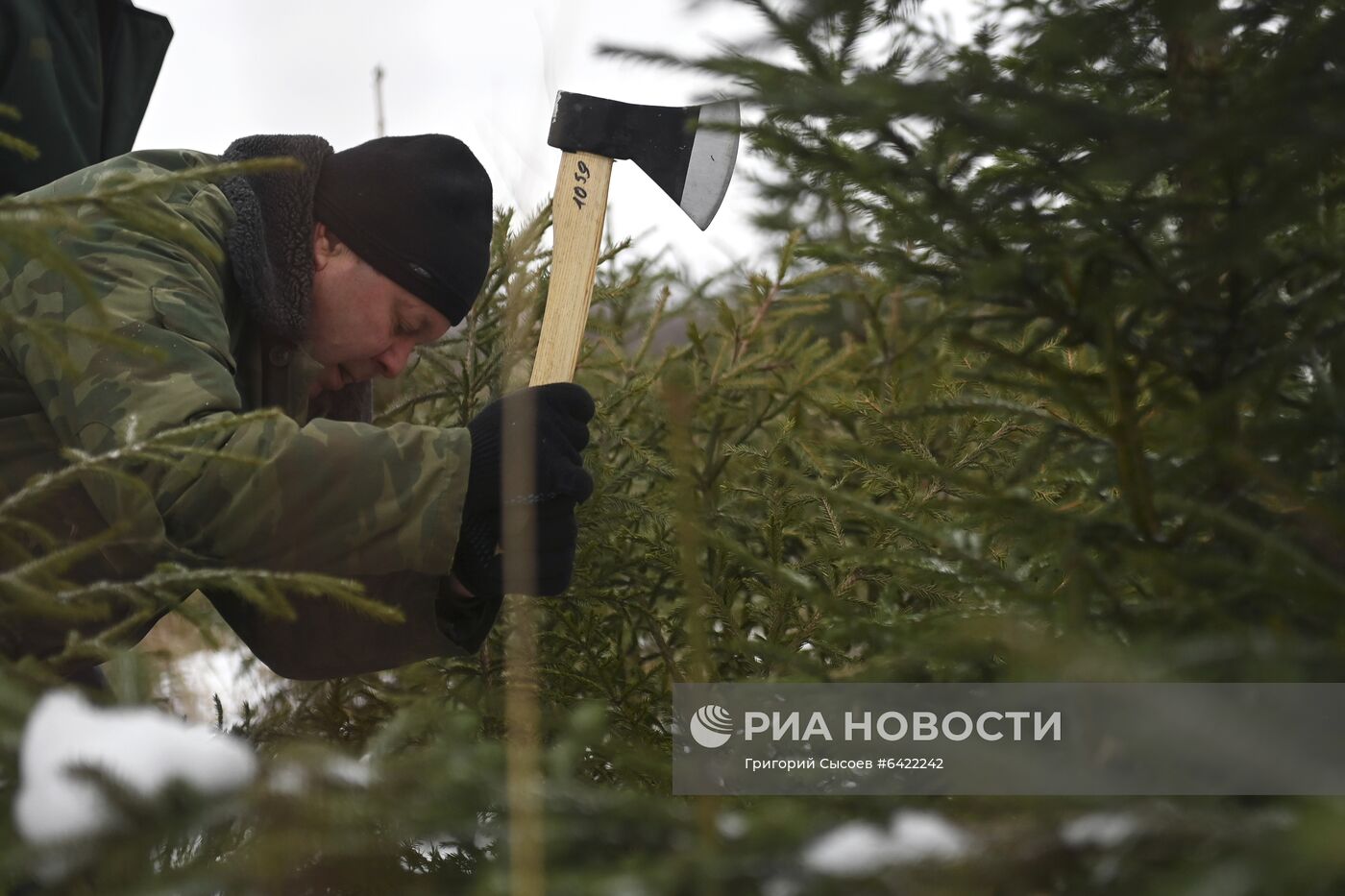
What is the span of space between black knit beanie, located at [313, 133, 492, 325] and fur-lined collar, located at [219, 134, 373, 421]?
84 mm

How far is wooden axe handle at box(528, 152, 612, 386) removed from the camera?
2.59m

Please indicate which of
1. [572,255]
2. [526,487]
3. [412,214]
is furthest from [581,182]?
[526,487]

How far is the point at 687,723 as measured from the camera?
5.31 ft

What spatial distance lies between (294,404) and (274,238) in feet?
1.47

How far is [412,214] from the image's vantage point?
106 inches

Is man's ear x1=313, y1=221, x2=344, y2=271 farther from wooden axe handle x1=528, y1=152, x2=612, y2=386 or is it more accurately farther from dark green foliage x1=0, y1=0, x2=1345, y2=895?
dark green foliage x1=0, y1=0, x2=1345, y2=895

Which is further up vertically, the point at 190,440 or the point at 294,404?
the point at 294,404

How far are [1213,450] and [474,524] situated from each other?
1.47 meters

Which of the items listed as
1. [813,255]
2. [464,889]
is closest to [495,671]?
[813,255]

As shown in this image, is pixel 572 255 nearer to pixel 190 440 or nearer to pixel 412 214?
pixel 412 214

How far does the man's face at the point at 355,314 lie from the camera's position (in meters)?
2.74

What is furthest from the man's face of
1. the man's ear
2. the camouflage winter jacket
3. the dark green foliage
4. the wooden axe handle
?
the dark green foliage

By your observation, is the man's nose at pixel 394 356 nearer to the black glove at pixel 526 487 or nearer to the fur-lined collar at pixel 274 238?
the fur-lined collar at pixel 274 238

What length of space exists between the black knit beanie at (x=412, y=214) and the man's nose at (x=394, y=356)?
0.18 m
